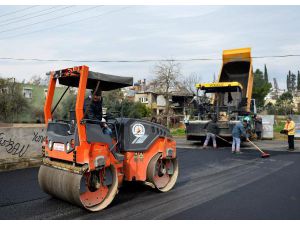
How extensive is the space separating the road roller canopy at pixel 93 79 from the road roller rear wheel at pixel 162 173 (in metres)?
1.51

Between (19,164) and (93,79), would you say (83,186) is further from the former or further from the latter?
(19,164)

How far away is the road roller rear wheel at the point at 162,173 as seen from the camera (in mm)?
5793

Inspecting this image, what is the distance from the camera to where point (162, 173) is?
6.26m

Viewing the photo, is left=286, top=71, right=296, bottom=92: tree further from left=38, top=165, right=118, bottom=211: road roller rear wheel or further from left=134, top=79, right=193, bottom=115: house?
left=38, top=165, right=118, bottom=211: road roller rear wheel

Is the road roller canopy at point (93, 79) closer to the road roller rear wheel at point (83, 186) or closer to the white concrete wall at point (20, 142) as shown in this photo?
the road roller rear wheel at point (83, 186)

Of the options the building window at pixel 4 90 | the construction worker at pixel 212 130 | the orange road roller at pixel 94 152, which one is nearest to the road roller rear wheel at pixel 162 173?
the orange road roller at pixel 94 152

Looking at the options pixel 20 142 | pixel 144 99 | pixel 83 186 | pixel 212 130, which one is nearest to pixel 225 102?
pixel 212 130

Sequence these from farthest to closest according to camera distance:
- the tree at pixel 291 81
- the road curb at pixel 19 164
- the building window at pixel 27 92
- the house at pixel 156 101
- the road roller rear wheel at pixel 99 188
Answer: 1. the tree at pixel 291 81
2. the house at pixel 156 101
3. the building window at pixel 27 92
4. the road curb at pixel 19 164
5. the road roller rear wheel at pixel 99 188

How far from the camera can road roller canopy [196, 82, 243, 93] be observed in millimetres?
13641

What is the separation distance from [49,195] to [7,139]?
3.74 meters

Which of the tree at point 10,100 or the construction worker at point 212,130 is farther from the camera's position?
the tree at point 10,100

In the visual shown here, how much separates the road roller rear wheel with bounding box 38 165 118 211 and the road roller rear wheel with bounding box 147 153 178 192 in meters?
0.84

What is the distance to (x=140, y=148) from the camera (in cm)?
579

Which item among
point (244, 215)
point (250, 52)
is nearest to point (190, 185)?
point (244, 215)
